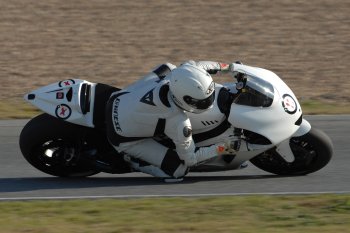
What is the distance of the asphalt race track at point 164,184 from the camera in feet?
27.2

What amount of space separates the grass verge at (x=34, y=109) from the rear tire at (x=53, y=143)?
3.34 metres

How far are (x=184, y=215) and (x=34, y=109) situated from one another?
18.2 ft

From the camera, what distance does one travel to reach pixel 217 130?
8.39 meters

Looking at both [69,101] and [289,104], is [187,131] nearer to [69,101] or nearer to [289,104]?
[289,104]

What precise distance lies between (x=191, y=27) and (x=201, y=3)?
168 centimetres

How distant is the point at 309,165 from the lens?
8.67 m

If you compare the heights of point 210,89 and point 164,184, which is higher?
point 210,89

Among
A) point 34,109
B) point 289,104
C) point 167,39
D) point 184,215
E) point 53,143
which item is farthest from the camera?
point 167,39

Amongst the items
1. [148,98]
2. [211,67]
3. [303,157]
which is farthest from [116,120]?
[303,157]

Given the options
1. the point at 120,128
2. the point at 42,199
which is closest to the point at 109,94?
the point at 120,128

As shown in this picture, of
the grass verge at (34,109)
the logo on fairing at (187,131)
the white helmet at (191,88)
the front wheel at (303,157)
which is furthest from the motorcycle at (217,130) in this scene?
the grass verge at (34,109)

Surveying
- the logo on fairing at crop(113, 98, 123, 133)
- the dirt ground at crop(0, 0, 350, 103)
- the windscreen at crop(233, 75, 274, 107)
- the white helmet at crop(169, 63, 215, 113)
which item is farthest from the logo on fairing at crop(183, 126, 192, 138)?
the dirt ground at crop(0, 0, 350, 103)

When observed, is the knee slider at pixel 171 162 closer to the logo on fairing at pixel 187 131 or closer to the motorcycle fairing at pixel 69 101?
the logo on fairing at pixel 187 131

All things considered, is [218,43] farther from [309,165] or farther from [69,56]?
[309,165]
